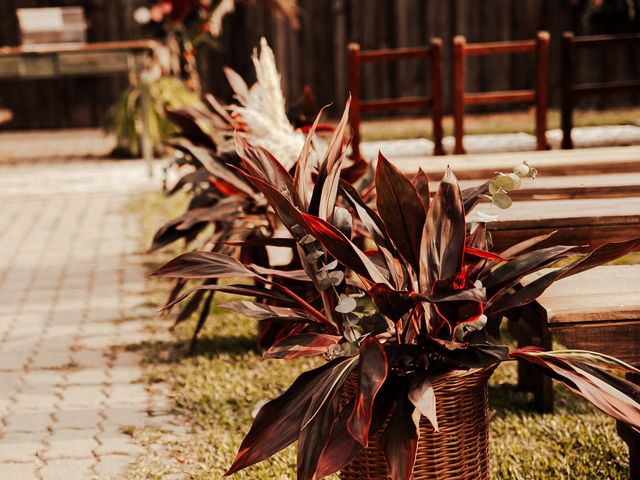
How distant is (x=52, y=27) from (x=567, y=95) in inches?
246

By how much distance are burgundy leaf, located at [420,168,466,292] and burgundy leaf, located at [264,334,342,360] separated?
26 centimetres

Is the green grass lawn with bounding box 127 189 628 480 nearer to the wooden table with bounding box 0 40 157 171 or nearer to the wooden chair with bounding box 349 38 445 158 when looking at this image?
the wooden chair with bounding box 349 38 445 158

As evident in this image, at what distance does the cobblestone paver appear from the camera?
10.9 feet

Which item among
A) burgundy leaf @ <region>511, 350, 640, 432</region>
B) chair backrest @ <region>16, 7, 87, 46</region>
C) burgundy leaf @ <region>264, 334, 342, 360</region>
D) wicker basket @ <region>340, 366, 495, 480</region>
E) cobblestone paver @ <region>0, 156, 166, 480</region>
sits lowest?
cobblestone paver @ <region>0, 156, 166, 480</region>

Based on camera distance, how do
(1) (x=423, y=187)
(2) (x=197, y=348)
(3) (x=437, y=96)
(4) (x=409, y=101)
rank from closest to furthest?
1. (1) (x=423, y=187)
2. (2) (x=197, y=348)
3. (3) (x=437, y=96)
4. (4) (x=409, y=101)

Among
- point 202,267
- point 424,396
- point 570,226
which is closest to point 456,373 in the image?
point 424,396

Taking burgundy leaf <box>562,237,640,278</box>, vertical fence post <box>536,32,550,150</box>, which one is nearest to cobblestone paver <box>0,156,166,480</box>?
burgundy leaf <box>562,237,640,278</box>

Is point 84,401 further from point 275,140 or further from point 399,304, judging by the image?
point 399,304

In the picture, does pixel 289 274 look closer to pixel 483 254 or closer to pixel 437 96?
pixel 483 254

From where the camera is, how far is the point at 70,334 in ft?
15.4

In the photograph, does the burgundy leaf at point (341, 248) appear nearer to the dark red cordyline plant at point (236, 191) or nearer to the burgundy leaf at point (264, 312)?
the burgundy leaf at point (264, 312)

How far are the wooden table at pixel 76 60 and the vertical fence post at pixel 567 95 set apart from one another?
16.1 feet

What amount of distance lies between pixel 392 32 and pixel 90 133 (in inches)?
171

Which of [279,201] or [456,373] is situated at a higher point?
[279,201]
